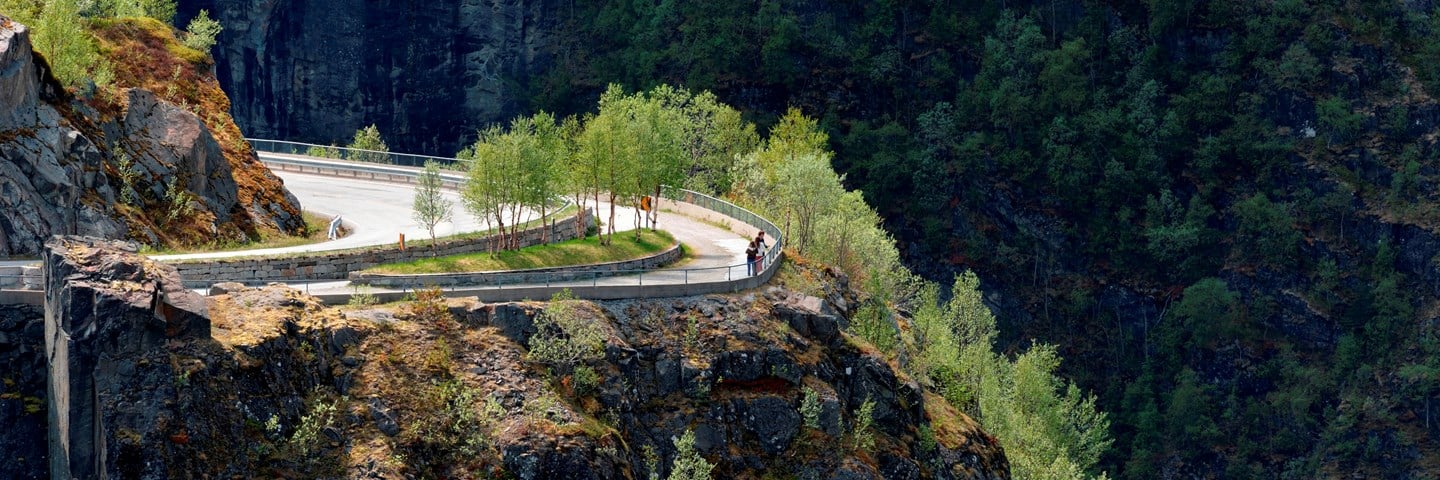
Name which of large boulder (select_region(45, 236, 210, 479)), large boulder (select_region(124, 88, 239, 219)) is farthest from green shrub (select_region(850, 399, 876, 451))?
large boulder (select_region(124, 88, 239, 219))

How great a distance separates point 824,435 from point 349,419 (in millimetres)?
20373

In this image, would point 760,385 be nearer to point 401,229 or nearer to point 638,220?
point 638,220

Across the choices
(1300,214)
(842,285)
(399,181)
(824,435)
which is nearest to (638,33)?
(1300,214)

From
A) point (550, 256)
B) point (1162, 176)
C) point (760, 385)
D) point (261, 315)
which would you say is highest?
point (550, 256)

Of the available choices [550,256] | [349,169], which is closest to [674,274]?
[550,256]

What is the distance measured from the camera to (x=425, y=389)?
71.5 m

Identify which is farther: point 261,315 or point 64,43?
point 64,43

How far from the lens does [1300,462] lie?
153 metres

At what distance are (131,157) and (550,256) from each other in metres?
17.4

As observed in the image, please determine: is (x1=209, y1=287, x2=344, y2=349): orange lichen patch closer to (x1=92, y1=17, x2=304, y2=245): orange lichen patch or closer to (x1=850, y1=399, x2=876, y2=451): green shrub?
(x1=92, y1=17, x2=304, y2=245): orange lichen patch

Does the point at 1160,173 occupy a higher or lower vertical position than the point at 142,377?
higher

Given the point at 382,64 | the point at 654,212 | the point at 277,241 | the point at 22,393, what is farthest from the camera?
the point at 382,64

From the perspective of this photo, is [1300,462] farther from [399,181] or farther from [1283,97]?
[399,181]

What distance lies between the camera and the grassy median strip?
8031cm
